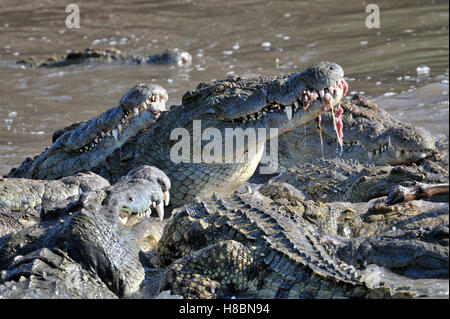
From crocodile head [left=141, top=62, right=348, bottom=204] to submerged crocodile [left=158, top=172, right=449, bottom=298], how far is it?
813 mm

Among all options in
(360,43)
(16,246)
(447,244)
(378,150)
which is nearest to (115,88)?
(360,43)

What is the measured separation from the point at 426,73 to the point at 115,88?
448cm

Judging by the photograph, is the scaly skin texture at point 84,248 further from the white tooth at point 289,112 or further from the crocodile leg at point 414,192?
the crocodile leg at point 414,192

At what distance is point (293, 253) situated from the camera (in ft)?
12.6

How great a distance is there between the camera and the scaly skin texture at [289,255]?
12.1 ft

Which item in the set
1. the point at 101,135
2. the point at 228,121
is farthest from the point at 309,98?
the point at 101,135

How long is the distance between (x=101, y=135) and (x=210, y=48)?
22.6 feet

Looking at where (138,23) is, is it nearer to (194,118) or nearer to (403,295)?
(194,118)

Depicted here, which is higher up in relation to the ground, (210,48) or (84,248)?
(84,248)

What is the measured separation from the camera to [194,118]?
219 inches

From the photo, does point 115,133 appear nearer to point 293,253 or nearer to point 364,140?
point 364,140

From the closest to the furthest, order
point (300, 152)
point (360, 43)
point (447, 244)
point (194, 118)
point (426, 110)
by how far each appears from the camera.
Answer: point (447, 244)
point (194, 118)
point (300, 152)
point (426, 110)
point (360, 43)

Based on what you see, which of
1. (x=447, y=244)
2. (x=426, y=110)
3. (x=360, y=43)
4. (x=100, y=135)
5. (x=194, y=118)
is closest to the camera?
(x=447, y=244)

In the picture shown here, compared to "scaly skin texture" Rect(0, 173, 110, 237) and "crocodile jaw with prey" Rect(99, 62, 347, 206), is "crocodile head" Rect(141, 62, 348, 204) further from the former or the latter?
"scaly skin texture" Rect(0, 173, 110, 237)
